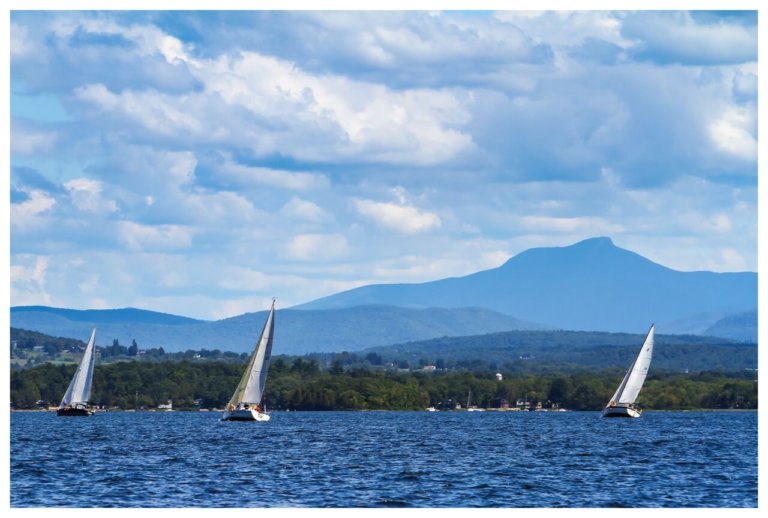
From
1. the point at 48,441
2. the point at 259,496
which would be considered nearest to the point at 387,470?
the point at 259,496

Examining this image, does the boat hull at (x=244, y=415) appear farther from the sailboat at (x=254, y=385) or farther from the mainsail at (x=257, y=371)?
the mainsail at (x=257, y=371)

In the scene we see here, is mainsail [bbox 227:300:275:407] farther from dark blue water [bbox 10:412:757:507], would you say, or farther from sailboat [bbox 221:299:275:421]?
dark blue water [bbox 10:412:757:507]

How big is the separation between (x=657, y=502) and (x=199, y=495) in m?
22.0

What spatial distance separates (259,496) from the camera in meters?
70.9

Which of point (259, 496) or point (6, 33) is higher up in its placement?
point (6, 33)

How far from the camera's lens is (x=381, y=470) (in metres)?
88.9

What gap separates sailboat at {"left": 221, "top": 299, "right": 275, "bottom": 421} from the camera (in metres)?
166

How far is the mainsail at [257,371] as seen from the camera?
16562 cm

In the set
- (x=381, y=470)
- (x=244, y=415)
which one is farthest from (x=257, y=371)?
(x=381, y=470)

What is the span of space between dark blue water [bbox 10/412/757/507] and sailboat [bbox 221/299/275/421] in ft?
72.0

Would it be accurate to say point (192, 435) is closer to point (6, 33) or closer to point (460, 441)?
point (460, 441)

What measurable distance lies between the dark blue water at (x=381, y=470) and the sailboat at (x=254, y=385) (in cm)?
2193

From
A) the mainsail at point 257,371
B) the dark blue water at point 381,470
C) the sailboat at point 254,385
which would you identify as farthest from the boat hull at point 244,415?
the dark blue water at point 381,470

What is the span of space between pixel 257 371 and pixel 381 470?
3178 inches
